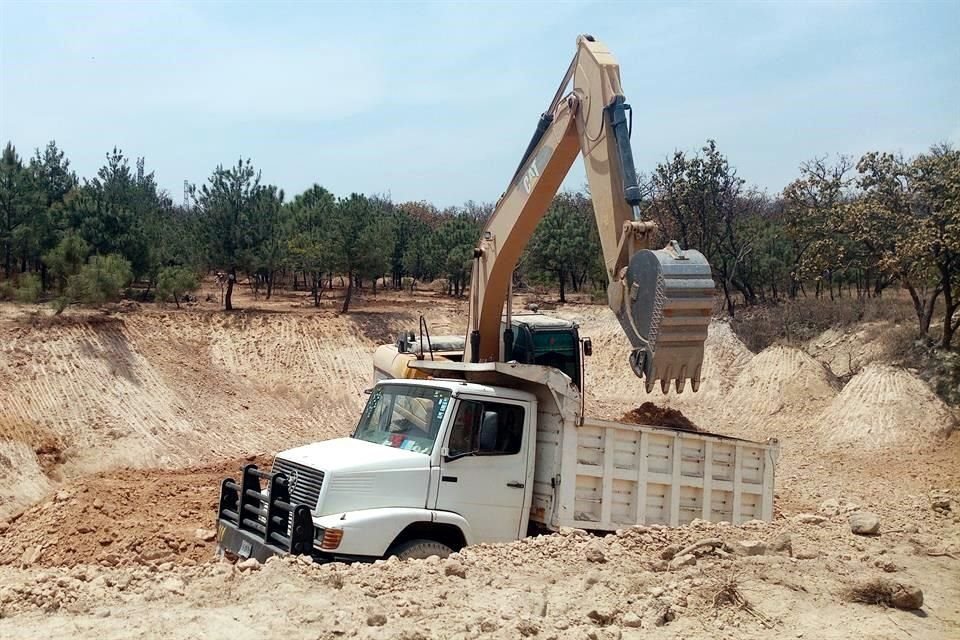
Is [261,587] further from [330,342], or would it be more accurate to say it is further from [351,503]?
[330,342]

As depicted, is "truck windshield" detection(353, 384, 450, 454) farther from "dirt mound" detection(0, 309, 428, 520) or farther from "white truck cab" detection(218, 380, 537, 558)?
"dirt mound" detection(0, 309, 428, 520)

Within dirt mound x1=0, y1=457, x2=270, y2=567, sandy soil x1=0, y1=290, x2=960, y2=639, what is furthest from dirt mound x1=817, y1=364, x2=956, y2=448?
dirt mound x1=0, y1=457, x2=270, y2=567

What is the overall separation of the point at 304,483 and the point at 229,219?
2063 cm

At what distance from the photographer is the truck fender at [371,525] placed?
24.0 feet

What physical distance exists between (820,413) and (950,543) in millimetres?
12827

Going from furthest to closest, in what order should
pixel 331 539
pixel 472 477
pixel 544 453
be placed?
pixel 544 453
pixel 472 477
pixel 331 539

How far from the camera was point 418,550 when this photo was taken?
25.3 feet

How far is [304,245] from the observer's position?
31.0m

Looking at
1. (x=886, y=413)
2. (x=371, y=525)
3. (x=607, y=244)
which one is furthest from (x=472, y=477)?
(x=886, y=413)

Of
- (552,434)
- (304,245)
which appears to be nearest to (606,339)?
(304,245)

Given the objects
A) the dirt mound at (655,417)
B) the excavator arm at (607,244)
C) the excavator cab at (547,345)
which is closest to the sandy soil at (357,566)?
the excavator arm at (607,244)

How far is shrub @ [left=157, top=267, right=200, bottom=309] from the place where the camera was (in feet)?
87.2

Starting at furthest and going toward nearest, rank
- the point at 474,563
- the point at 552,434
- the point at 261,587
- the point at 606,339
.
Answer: the point at 606,339 → the point at 552,434 → the point at 474,563 → the point at 261,587

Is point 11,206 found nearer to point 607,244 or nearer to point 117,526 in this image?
point 117,526
